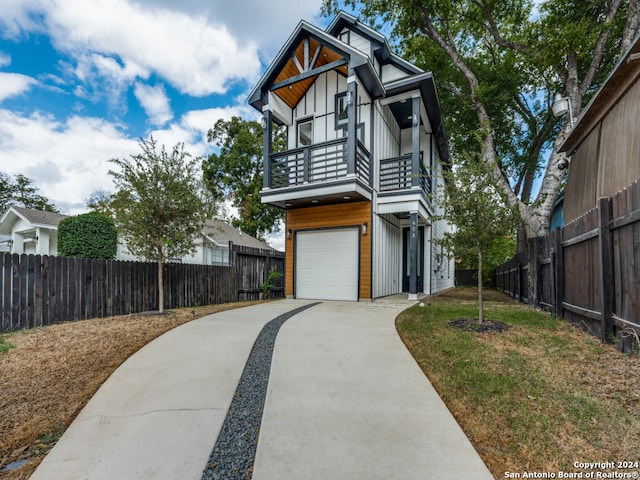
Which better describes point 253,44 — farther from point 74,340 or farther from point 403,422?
point 403,422

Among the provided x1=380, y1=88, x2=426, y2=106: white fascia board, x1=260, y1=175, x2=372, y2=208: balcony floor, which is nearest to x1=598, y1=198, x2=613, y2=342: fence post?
x1=260, y1=175, x2=372, y2=208: balcony floor

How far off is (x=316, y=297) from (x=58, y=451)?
27.1 feet

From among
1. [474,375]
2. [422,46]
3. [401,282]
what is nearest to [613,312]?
[474,375]

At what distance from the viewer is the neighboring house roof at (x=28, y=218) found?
15688 mm

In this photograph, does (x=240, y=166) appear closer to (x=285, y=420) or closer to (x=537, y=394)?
(x=285, y=420)

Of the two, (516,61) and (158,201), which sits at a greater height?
(516,61)

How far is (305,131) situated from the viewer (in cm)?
1123

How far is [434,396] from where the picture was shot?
278 cm

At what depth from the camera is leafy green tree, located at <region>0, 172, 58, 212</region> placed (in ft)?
87.8

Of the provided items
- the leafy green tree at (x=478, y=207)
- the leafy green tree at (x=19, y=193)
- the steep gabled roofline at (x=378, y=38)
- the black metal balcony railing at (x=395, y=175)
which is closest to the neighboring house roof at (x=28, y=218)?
the leafy green tree at (x=19, y=193)

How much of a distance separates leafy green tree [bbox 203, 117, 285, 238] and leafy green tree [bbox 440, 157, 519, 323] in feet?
63.2

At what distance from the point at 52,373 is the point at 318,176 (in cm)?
765

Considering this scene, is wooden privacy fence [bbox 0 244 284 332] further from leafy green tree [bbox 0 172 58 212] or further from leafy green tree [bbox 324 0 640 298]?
leafy green tree [bbox 0 172 58 212]

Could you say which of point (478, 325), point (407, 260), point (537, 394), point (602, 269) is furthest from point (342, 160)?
point (537, 394)
